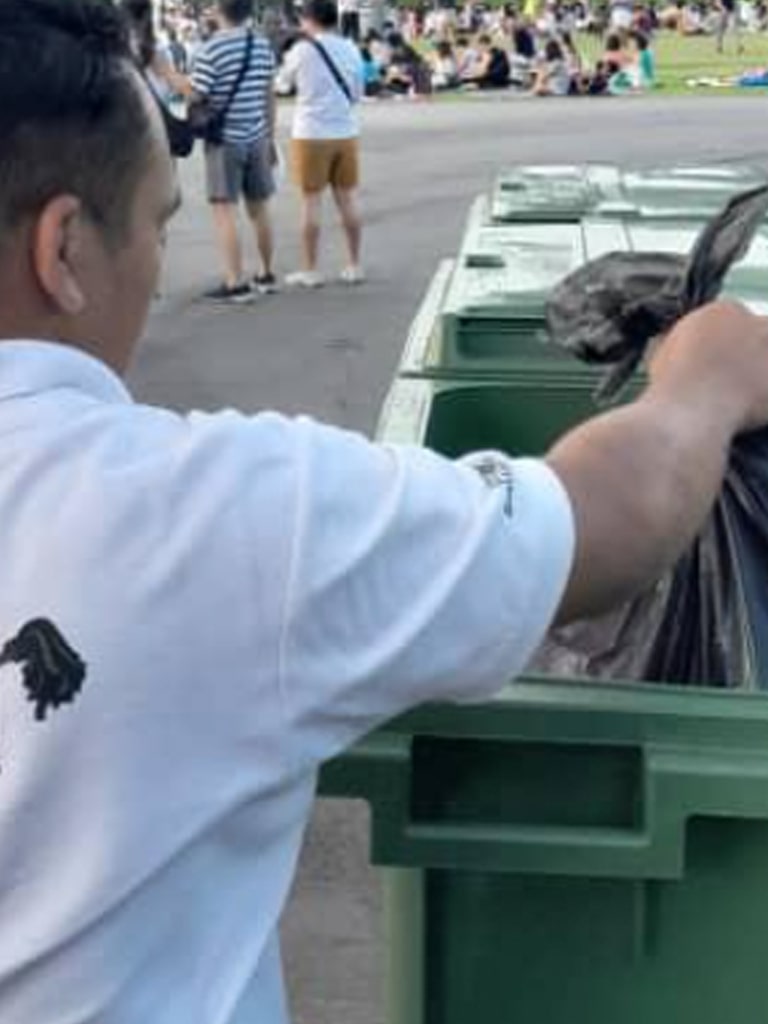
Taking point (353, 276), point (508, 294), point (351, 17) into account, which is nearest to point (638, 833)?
point (508, 294)

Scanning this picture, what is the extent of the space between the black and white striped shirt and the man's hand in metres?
8.77

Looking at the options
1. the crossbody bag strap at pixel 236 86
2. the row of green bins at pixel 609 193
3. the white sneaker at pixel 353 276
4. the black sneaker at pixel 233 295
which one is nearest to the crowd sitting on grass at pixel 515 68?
the white sneaker at pixel 353 276

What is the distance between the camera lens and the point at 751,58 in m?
42.3

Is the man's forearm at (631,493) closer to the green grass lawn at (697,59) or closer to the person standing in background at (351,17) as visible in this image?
the green grass lawn at (697,59)

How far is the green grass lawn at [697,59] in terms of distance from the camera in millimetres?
32125

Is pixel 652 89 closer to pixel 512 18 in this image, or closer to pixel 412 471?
pixel 512 18

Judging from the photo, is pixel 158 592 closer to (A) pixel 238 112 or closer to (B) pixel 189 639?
(B) pixel 189 639

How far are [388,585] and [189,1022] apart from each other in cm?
34

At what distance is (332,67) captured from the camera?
10547 millimetres

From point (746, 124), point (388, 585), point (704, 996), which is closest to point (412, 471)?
point (388, 585)

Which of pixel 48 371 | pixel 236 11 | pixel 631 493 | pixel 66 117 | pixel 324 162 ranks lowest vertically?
pixel 324 162

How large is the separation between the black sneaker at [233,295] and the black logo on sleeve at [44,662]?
10.1 m

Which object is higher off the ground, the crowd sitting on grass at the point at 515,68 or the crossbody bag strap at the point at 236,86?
the crossbody bag strap at the point at 236,86

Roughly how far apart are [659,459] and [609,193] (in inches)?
155
